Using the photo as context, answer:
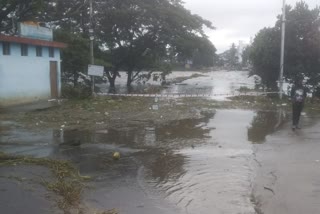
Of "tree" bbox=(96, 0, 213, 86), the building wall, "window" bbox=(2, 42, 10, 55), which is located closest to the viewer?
"window" bbox=(2, 42, 10, 55)

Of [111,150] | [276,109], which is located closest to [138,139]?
[111,150]

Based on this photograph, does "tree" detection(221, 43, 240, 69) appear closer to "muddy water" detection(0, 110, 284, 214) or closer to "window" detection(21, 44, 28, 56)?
"window" detection(21, 44, 28, 56)

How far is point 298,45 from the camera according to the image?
21.8 m

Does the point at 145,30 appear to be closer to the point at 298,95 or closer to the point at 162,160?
the point at 298,95

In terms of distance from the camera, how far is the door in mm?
22089

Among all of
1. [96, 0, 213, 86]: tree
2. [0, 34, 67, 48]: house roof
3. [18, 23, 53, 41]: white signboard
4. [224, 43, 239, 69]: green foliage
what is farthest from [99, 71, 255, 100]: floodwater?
[224, 43, 239, 69]: green foliage

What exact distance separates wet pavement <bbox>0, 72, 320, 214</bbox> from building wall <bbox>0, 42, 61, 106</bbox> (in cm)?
553

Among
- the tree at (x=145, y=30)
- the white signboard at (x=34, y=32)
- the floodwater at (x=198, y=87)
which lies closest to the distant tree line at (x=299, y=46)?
the floodwater at (x=198, y=87)

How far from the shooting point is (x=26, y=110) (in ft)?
54.6

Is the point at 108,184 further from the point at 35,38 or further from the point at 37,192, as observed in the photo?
the point at 35,38

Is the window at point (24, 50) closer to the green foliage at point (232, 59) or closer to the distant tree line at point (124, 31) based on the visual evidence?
the distant tree line at point (124, 31)

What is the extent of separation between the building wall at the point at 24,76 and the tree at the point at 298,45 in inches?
456

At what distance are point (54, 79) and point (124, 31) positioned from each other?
37.6 ft

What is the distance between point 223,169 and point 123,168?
1844mm
